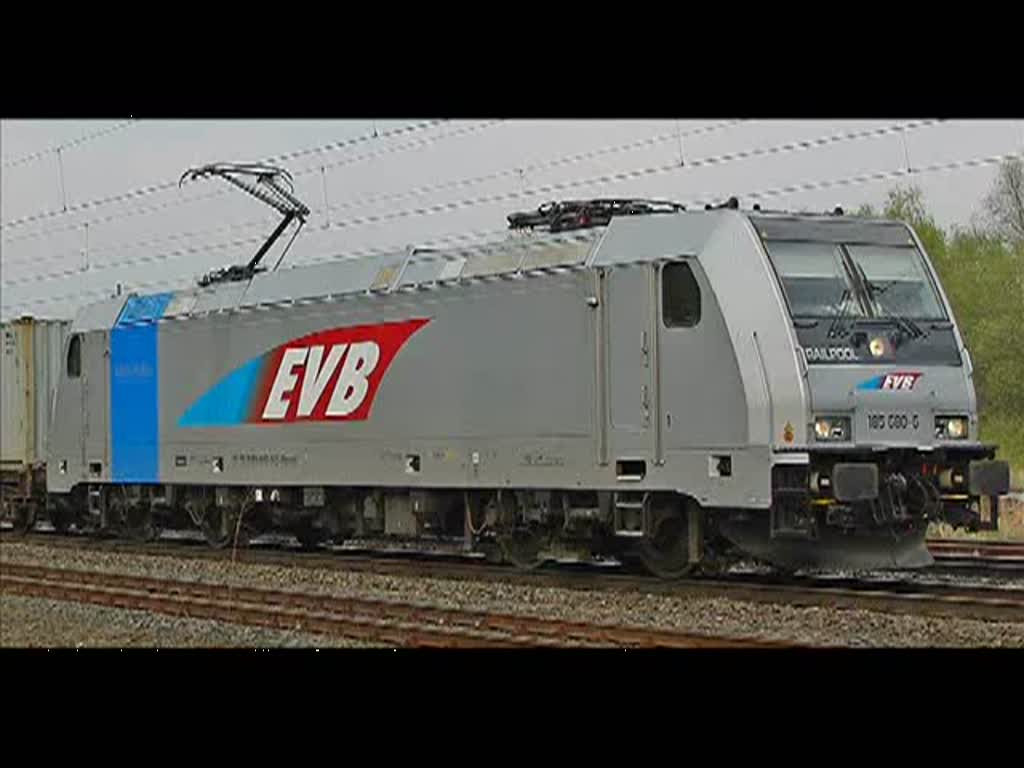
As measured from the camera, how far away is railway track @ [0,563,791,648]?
1297cm

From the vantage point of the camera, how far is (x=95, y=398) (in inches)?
1038

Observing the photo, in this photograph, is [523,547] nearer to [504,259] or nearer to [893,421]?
[504,259]

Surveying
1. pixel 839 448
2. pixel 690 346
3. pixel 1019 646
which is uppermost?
pixel 690 346

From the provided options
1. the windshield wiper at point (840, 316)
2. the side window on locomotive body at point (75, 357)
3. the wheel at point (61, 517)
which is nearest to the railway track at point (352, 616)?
the windshield wiper at point (840, 316)

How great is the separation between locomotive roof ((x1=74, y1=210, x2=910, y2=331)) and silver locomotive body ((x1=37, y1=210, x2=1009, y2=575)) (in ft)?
0.10

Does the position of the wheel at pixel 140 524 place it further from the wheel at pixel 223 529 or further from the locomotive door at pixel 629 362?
the locomotive door at pixel 629 362

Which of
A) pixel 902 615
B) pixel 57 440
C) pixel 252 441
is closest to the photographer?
pixel 902 615

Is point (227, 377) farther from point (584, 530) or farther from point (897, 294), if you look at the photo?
point (897, 294)

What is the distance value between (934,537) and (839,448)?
36.4ft

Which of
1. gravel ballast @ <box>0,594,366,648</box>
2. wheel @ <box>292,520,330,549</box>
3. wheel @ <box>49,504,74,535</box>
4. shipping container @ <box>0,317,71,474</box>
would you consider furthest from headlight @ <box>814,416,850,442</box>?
shipping container @ <box>0,317,71,474</box>

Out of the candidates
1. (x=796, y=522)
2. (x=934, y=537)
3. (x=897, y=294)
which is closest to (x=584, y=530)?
(x=796, y=522)

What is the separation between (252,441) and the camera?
2273 centimetres

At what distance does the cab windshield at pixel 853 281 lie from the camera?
1589 centimetres

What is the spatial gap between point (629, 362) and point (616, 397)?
15.5 inches
